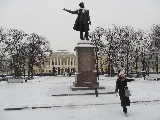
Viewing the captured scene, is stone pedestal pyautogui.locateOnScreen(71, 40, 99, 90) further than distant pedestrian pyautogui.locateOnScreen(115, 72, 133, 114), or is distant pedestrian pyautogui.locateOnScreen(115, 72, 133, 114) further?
stone pedestal pyautogui.locateOnScreen(71, 40, 99, 90)

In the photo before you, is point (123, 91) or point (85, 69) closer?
point (123, 91)

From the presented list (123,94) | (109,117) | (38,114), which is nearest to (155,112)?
(123,94)

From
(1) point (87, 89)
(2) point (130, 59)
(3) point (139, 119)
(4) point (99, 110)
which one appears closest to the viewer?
(3) point (139, 119)

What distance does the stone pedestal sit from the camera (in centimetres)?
1683

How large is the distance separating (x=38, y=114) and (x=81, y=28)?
10357 mm

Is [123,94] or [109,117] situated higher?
[123,94]

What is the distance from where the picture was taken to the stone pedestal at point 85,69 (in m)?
16.8

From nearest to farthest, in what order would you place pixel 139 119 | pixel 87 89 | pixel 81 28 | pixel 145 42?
pixel 139 119, pixel 87 89, pixel 81 28, pixel 145 42

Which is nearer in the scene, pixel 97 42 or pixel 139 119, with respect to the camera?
pixel 139 119

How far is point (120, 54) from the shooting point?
51.3 metres

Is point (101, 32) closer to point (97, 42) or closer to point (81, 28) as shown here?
point (97, 42)

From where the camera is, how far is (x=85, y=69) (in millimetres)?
17016

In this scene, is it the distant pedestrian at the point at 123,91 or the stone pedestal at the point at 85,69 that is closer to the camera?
the distant pedestrian at the point at 123,91

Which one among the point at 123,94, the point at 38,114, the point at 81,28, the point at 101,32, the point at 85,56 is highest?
the point at 101,32
